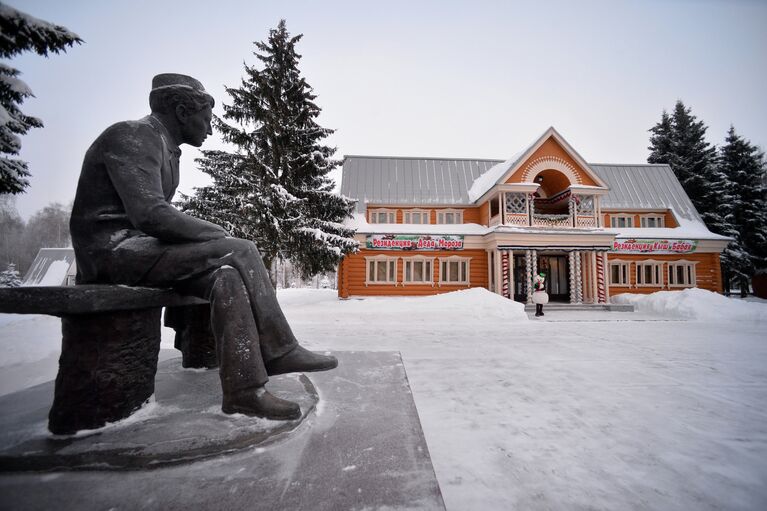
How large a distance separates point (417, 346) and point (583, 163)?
715 inches

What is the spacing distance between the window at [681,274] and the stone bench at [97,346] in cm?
2653

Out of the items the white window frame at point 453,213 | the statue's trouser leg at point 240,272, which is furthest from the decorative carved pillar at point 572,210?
the statue's trouser leg at point 240,272

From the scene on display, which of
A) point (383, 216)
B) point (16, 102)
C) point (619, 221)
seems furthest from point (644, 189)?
point (16, 102)

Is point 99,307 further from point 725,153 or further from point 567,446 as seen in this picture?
point 725,153

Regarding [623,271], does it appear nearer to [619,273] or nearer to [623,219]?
[619,273]

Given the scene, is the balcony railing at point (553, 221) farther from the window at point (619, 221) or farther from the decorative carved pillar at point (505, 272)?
the window at point (619, 221)

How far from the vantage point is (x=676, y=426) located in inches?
103

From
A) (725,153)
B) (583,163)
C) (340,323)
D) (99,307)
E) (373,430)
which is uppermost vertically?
(725,153)

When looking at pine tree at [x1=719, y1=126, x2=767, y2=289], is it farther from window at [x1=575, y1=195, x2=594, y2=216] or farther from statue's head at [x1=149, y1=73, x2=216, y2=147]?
statue's head at [x1=149, y1=73, x2=216, y2=147]

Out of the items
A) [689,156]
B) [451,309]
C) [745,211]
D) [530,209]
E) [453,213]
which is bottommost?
[451,309]

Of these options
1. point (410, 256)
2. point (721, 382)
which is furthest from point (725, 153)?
point (721, 382)

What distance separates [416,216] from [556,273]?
10.4 m

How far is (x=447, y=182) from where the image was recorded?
21688 millimetres

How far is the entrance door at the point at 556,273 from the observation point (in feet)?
70.0
